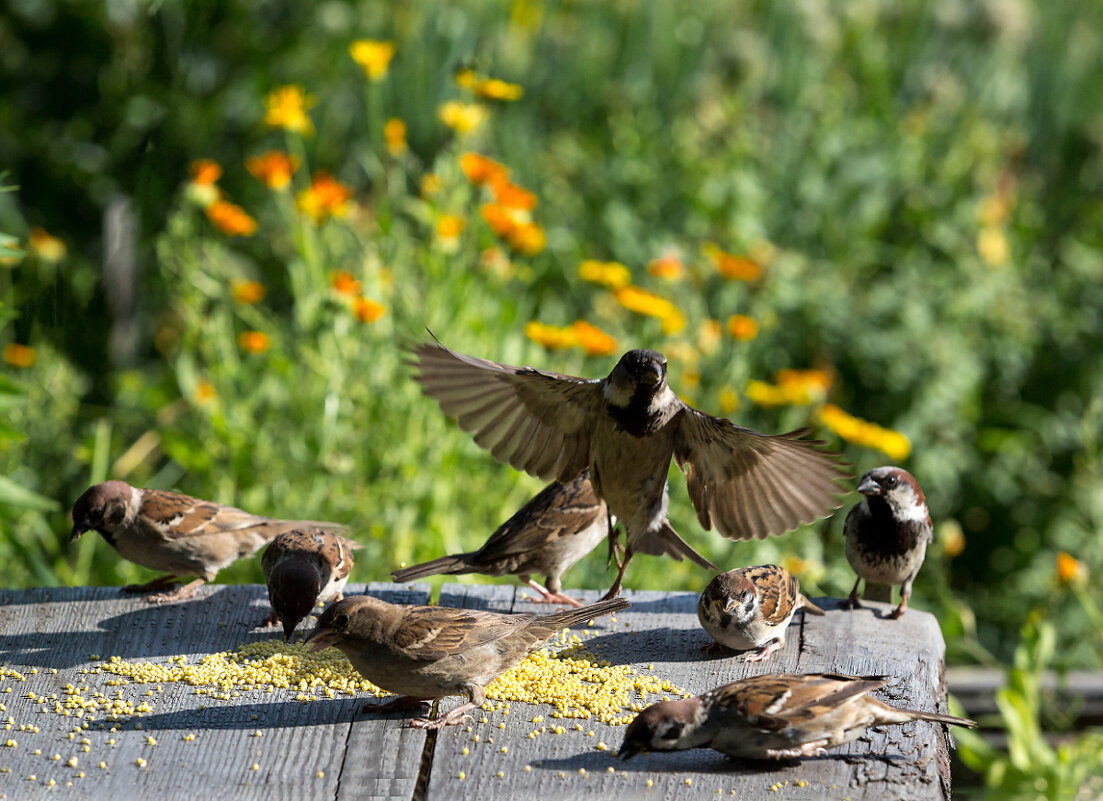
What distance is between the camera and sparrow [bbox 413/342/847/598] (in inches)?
127

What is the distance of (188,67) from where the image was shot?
6.38 metres

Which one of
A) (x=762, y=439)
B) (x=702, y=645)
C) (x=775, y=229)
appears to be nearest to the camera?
(x=762, y=439)

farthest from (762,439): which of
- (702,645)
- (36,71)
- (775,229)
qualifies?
(36,71)

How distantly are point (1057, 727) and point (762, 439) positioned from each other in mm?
2714

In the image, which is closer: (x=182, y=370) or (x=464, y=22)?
(x=182, y=370)

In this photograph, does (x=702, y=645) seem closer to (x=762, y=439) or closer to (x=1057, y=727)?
(x=762, y=439)

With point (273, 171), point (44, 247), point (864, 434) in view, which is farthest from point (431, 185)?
point (864, 434)

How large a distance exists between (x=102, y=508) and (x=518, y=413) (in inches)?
50.1

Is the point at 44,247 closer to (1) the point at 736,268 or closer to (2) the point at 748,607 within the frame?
(1) the point at 736,268

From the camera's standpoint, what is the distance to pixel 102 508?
3656 mm

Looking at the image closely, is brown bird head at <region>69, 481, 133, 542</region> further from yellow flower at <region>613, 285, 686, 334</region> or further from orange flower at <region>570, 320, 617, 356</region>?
yellow flower at <region>613, 285, 686, 334</region>

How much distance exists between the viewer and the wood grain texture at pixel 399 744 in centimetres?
262

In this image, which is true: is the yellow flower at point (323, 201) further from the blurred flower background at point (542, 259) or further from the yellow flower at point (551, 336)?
the yellow flower at point (551, 336)

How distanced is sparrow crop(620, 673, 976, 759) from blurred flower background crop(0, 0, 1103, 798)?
6.52 ft
